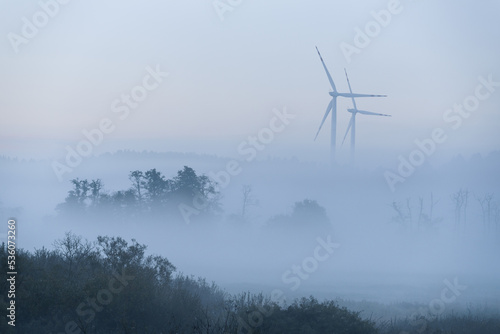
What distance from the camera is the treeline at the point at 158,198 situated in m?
73.8

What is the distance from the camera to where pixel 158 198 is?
7500cm

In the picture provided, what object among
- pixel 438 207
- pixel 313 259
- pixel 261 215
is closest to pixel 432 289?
pixel 313 259

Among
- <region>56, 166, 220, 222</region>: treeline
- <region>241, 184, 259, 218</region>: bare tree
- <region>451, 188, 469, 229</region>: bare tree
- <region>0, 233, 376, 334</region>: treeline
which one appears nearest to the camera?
<region>0, 233, 376, 334</region>: treeline

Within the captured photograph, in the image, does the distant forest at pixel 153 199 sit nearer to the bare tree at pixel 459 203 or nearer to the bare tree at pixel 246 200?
the bare tree at pixel 246 200

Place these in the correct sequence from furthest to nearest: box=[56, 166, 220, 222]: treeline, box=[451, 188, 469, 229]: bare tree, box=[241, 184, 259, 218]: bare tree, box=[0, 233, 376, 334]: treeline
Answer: box=[451, 188, 469, 229]: bare tree, box=[241, 184, 259, 218]: bare tree, box=[56, 166, 220, 222]: treeline, box=[0, 233, 376, 334]: treeline

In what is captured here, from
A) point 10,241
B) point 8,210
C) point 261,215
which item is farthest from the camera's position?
point 261,215

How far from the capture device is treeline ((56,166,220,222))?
7375cm

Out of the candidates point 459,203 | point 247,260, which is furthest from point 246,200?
point 459,203

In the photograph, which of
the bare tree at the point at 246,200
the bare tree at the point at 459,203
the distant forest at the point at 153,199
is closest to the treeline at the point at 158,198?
the distant forest at the point at 153,199

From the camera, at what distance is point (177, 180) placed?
73625 mm

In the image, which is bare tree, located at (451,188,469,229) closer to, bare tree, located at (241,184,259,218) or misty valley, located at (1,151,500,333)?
misty valley, located at (1,151,500,333)

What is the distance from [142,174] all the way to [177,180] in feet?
14.8

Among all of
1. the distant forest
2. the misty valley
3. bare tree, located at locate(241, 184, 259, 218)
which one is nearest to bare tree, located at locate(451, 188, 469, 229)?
the misty valley

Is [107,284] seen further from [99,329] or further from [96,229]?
[96,229]
